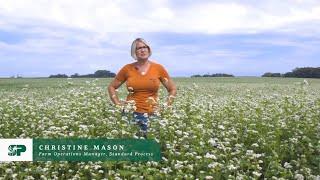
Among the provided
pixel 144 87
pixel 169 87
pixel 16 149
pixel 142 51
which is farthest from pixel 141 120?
pixel 16 149

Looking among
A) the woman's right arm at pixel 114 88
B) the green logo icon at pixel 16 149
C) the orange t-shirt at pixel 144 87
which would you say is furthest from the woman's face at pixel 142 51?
the green logo icon at pixel 16 149

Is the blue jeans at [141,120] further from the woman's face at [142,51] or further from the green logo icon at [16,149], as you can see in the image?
the green logo icon at [16,149]

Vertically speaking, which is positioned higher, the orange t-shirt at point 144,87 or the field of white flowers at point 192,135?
the orange t-shirt at point 144,87

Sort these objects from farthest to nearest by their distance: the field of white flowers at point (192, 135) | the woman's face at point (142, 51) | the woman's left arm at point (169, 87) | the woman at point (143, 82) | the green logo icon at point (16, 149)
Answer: the woman's left arm at point (169, 87)
the woman at point (143, 82)
the woman's face at point (142, 51)
the green logo icon at point (16, 149)
the field of white flowers at point (192, 135)

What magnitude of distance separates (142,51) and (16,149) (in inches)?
97.7

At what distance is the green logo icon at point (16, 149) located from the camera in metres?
9.17

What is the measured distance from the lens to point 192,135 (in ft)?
30.6

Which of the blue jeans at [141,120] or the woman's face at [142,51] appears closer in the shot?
the woman's face at [142,51]

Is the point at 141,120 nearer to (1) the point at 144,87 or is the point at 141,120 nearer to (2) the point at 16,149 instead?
(1) the point at 144,87

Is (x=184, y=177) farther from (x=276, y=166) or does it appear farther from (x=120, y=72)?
(x=120, y=72)

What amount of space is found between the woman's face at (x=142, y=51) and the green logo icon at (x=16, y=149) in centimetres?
229

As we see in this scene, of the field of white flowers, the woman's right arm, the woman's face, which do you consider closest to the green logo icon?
the field of white flowers

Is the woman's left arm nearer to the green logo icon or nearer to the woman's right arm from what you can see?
the woman's right arm

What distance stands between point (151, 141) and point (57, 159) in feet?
4.62
